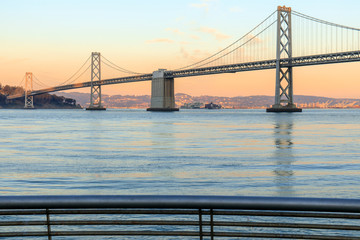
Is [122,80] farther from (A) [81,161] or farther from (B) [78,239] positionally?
(B) [78,239]

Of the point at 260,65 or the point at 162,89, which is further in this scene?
the point at 162,89

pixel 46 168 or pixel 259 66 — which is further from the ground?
pixel 259 66

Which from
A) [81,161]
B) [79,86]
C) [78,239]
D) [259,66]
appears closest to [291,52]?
[259,66]

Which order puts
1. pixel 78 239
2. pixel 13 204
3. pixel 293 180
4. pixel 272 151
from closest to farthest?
1. pixel 13 204
2. pixel 78 239
3. pixel 293 180
4. pixel 272 151

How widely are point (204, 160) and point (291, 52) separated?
7693 centimetres

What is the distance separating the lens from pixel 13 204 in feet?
6.77

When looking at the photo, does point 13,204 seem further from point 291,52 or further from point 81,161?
point 291,52

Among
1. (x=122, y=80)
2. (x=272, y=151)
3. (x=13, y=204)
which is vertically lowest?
(x=272, y=151)

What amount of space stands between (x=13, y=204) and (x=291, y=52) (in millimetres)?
90456

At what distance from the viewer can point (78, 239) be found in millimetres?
5996

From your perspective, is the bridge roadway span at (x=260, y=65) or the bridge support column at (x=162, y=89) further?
the bridge support column at (x=162, y=89)

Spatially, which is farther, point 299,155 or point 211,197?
point 299,155

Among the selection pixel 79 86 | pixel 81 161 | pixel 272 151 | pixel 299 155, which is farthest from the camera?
pixel 79 86

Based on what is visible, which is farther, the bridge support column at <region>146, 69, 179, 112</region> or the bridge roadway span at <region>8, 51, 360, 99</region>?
the bridge support column at <region>146, 69, 179, 112</region>
